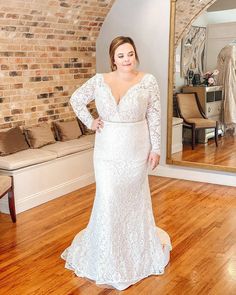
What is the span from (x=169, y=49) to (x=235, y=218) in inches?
88.3

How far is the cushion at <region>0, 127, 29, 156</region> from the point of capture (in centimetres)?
414

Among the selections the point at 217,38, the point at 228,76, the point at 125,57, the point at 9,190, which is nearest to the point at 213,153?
the point at 228,76

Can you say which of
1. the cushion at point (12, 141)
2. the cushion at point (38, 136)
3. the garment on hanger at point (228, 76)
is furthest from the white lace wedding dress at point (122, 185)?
the garment on hanger at point (228, 76)

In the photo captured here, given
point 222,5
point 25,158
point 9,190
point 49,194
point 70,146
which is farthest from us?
point 70,146

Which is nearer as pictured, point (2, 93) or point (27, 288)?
point (27, 288)

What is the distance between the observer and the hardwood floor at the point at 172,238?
2658 mm

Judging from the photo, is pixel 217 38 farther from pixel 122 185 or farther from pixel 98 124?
pixel 122 185

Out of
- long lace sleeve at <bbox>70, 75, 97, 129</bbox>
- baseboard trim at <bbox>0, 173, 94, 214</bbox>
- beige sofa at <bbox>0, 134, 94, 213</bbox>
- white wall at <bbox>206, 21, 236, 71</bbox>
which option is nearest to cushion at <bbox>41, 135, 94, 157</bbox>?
beige sofa at <bbox>0, 134, 94, 213</bbox>

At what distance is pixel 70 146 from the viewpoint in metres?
4.63

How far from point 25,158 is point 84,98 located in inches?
59.2

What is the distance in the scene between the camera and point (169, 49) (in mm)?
4902

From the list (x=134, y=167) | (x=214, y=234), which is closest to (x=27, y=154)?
(x=134, y=167)

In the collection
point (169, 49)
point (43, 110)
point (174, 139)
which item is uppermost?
point (169, 49)

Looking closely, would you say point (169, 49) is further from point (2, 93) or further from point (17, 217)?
point (17, 217)
